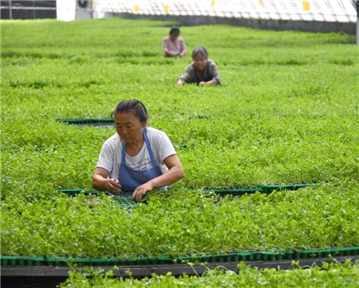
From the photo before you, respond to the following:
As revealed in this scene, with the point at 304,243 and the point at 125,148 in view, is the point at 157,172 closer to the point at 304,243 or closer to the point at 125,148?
the point at 125,148

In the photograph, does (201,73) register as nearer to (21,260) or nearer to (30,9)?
(21,260)

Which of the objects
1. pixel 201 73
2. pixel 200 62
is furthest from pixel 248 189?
pixel 201 73

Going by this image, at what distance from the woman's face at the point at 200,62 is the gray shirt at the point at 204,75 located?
0.15 metres

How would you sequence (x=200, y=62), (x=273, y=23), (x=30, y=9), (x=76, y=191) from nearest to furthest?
(x=76, y=191), (x=200, y=62), (x=273, y=23), (x=30, y=9)

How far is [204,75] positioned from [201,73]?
0.10 m

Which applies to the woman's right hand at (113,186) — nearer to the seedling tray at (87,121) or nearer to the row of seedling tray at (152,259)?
the row of seedling tray at (152,259)

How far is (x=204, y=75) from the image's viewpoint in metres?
16.0

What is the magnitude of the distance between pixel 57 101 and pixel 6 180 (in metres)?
6.46

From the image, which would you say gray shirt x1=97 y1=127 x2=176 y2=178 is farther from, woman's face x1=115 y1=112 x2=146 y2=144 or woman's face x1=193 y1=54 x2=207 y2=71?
woman's face x1=193 y1=54 x2=207 y2=71

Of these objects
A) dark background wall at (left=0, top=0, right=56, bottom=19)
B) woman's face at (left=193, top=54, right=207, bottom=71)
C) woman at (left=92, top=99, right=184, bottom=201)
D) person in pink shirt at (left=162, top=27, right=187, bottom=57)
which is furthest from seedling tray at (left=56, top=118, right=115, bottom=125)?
dark background wall at (left=0, top=0, right=56, bottom=19)

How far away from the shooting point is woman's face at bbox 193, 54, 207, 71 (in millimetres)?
14984

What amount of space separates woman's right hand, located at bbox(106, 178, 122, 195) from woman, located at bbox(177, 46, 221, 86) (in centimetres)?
814

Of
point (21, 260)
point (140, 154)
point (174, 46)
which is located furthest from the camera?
point (174, 46)

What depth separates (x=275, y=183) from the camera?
27.3ft
